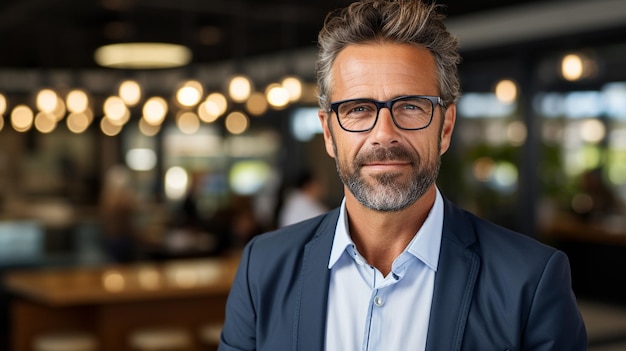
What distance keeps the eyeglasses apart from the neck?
0.16m

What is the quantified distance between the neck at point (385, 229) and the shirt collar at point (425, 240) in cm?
2

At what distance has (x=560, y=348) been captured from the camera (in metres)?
1.40

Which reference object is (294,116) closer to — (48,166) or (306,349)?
(48,166)

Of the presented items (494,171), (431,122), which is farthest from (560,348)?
(494,171)

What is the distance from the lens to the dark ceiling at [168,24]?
28.6 ft

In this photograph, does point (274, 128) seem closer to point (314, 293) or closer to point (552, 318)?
Answer: point (314, 293)

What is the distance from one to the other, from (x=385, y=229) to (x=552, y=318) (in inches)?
13.6

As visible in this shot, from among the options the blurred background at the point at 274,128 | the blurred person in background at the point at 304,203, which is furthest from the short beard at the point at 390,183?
the blurred person in background at the point at 304,203

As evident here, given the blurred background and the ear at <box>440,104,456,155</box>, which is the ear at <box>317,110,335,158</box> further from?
the blurred background

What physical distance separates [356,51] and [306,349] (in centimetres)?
56

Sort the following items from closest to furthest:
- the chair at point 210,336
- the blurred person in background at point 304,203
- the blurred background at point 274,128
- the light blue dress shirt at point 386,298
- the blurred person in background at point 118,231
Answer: the light blue dress shirt at point 386,298 → the chair at point 210,336 → the blurred person in background at point 304,203 → the blurred background at point 274,128 → the blurred person in background at point 118,231

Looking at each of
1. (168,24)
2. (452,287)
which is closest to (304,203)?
(168,24)

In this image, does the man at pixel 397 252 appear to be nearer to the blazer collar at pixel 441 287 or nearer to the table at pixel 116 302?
the blazer collar at pixel 441 287

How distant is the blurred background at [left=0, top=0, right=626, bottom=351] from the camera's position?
699 centimetres
